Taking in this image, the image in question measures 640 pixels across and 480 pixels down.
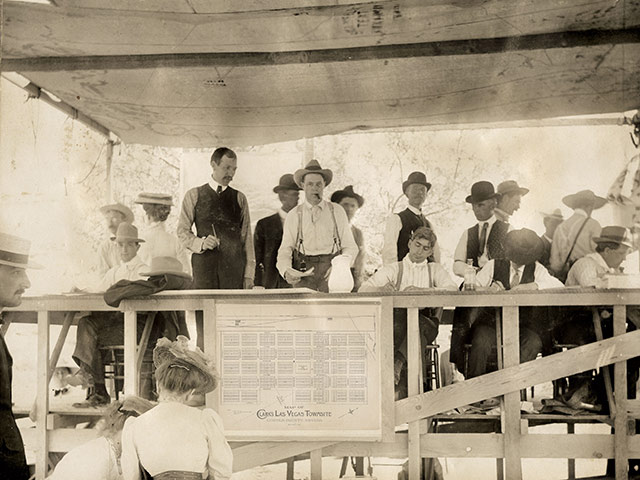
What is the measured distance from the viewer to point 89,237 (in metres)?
4.23

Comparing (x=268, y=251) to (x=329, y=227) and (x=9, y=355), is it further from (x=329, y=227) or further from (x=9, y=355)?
(x=9, y=355)

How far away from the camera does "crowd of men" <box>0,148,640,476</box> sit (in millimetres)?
4164

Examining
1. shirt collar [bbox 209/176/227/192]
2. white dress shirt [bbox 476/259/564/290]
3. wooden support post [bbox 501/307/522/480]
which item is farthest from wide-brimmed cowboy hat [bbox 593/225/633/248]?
shirt collar [bbox 209/176/227/192]

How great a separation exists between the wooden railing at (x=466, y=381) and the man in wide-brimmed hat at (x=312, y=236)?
0.53 m

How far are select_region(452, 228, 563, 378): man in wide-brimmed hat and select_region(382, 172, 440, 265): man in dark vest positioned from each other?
1.25 ft

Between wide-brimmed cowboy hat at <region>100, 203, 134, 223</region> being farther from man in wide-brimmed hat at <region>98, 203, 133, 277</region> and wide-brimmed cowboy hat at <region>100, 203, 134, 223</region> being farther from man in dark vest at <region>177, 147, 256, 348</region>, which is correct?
man in dark vest at <region>177, 147, 256, 348</region>

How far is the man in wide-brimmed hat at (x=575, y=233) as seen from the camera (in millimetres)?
4156

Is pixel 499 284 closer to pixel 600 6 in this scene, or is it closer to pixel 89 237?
pixel 600 6

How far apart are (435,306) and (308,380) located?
76 centimetres

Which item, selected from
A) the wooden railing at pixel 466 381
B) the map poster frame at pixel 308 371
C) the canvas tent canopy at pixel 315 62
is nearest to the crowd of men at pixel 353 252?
the wooden railing at pixel 466 381

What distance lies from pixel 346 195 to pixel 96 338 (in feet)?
5.32

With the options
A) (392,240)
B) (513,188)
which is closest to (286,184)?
(392,240)

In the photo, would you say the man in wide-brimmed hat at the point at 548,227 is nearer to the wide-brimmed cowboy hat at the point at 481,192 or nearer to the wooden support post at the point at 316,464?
the wide-brimmed cowboy hat at the point at 481,192

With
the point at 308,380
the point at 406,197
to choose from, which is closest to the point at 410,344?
the point at 308,380
